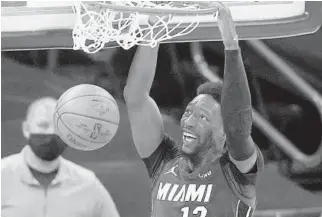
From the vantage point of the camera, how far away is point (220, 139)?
268 centimetres

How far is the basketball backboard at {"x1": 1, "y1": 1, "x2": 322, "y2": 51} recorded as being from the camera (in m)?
2.54

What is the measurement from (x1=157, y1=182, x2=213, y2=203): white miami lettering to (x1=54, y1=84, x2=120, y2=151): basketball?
0.36 metres

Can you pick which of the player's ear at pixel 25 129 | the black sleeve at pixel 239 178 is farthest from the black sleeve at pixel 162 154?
the player's ear at pixel 25 129

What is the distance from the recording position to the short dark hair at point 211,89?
2742 mm

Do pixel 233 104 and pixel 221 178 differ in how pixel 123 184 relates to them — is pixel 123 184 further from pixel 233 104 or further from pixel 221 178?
pixel 233 104

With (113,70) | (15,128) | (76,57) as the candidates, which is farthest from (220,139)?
(15,128)

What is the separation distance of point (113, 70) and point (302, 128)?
911 millimetres

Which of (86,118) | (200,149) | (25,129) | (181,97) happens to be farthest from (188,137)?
(25,129)

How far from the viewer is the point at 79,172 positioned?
2865 mm

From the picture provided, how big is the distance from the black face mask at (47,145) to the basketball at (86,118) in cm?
21

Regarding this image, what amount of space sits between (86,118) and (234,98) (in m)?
0.63

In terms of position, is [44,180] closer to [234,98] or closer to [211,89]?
[211,89]

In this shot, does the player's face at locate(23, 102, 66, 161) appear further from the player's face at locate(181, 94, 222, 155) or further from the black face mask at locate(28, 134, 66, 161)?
the player's face at locate(181, 94, 222, 155)

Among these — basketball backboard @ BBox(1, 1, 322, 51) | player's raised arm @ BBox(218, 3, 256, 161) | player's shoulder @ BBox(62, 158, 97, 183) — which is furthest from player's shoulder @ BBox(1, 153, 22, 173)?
player's raised arm @ BBox(218, 3, 256, 161)
